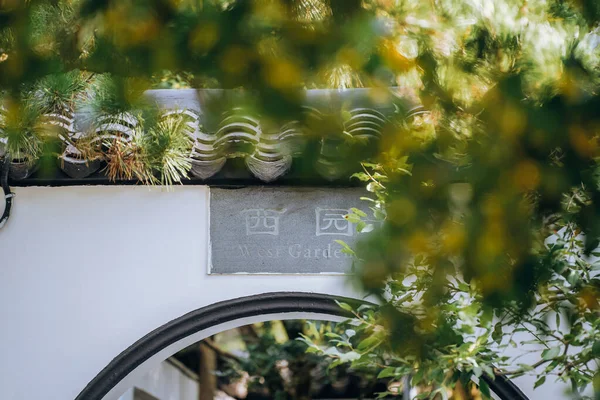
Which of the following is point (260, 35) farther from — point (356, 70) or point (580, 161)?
point (580, 161)

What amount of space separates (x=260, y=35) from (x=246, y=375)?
6539 mm

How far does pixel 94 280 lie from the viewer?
348 centimetres

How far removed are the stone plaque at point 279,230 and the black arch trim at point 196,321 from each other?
0.38 feet

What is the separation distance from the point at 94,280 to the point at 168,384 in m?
4.01

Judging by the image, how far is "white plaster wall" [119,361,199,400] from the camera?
664cm

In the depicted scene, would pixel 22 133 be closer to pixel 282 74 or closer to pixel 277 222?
pixel 282 74

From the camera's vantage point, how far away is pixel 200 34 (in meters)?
1.23

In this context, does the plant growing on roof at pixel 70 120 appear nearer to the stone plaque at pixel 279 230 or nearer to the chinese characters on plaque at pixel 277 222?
the stone plaque at pixel 279 230

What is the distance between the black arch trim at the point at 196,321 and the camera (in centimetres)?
337

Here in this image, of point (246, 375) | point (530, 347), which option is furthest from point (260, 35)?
point (246, 375)

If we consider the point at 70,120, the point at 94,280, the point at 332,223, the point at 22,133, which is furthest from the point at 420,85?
the point at 94,280

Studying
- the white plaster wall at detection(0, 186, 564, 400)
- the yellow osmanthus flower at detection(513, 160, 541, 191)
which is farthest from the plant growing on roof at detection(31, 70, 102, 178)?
the yellow osmanthus flower at detection(513, 160, 541, 191)

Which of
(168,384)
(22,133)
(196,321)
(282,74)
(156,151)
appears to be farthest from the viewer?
(168,384)

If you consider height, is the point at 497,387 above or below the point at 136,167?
below
